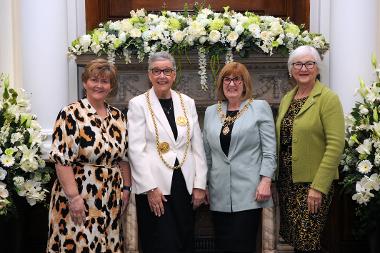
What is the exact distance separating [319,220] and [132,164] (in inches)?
43.2

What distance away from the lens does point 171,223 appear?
3422 mm

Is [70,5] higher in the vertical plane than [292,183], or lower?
higher

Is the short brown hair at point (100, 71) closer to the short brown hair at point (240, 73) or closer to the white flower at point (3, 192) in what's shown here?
the short brown hair at point (240, 73)

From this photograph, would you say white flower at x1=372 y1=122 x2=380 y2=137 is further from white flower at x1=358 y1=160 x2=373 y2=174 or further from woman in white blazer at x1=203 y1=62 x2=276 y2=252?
woman in white blazer at x1=203 y1=62 x2=276 y2=252

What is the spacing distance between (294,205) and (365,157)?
0.64 m

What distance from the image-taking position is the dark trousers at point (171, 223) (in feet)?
11.2

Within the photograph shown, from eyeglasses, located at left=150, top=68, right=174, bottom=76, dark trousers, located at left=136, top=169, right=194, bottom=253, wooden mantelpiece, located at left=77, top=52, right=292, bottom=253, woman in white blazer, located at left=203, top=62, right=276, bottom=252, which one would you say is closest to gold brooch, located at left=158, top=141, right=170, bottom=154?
dark trousers, located at left=136, top=169, right=194, bottom=253

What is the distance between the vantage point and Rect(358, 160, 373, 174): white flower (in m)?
3.75

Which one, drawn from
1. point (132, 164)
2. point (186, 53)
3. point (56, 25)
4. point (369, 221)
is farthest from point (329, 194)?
point (56, 25)

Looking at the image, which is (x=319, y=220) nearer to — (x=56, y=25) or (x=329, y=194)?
(x=329, y=194)

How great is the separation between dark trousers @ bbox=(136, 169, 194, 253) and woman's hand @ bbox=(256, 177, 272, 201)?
0.39 m

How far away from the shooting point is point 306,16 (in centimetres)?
502

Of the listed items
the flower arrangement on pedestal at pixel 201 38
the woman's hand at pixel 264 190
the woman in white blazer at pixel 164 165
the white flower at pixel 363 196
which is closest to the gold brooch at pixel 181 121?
the woman in white blazer at pixel 164 165

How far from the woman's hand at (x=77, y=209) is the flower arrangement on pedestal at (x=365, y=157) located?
167 cm
